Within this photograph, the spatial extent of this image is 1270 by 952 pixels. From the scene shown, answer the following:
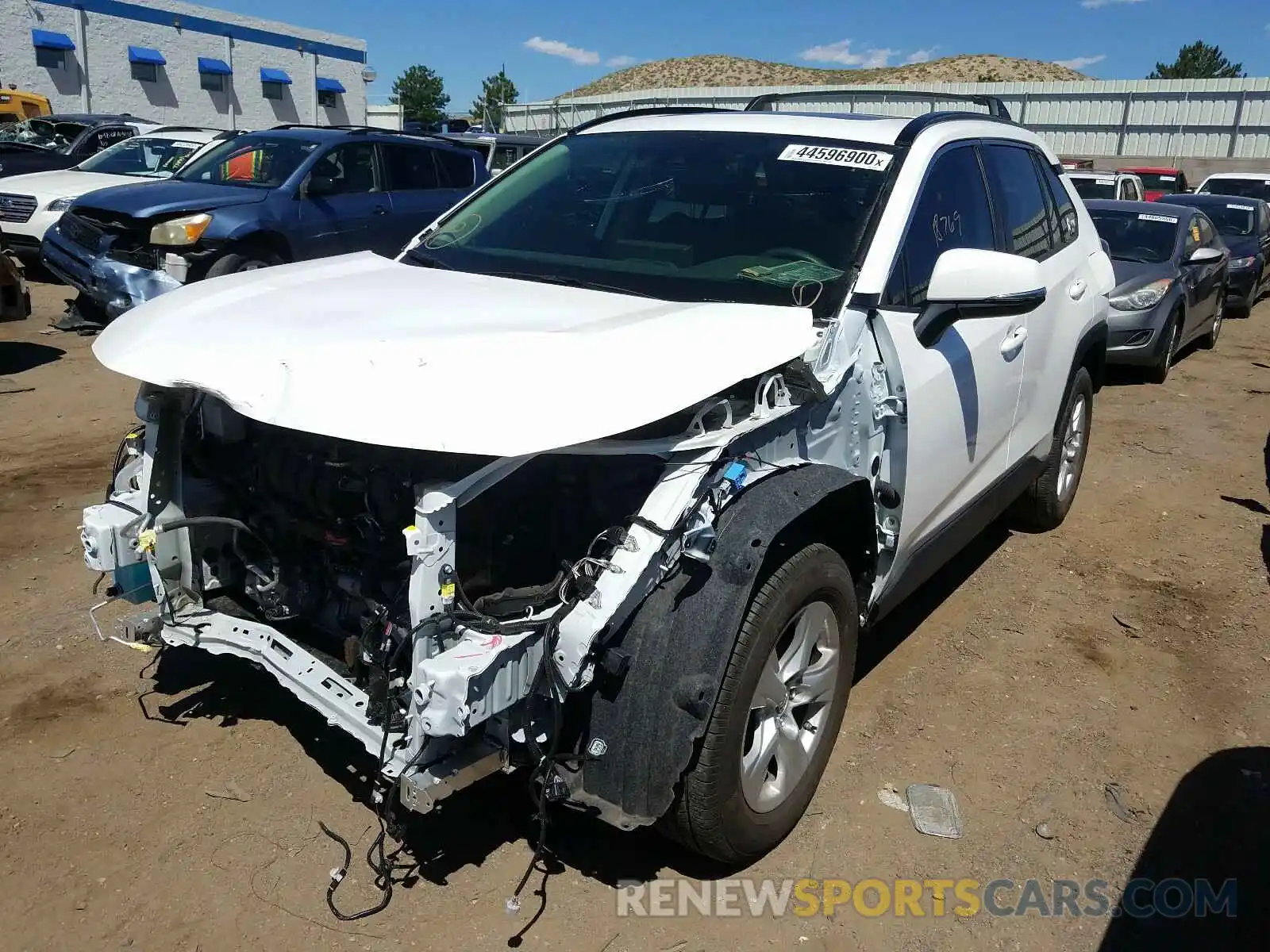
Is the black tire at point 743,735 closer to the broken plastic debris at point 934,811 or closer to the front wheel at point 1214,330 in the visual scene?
the broken plastic debris at point 934,811

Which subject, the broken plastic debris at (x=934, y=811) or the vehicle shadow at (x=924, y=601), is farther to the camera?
the vehicle shadow at (x=924, y=601)

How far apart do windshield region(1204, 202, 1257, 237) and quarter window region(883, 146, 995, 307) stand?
12.0 m

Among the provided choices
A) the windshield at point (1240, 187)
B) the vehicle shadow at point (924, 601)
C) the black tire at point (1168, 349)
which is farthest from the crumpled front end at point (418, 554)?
the windshield at point (1240, 187)

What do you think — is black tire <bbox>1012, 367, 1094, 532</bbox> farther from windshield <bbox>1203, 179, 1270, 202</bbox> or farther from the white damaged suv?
windshield <bbox>1203, 179, 1270, 202</bbox>

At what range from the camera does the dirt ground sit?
2.61m

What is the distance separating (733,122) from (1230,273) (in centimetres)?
1205

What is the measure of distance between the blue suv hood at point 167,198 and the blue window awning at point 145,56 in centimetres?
2754

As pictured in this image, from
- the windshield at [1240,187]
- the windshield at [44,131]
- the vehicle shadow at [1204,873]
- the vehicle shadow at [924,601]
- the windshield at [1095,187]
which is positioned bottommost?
the vehicle shadow at [1204,873]

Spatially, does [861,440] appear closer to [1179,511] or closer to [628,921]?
[628,921]

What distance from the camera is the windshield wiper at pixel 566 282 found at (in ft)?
10.0

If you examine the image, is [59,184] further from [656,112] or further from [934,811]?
[934,811]

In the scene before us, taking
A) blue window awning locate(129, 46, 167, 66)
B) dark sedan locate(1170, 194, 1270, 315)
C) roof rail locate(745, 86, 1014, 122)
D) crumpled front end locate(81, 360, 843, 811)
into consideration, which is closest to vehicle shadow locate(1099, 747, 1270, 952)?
crumpled front end locate(81, 360, 843, 811)

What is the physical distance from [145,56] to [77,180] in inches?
976

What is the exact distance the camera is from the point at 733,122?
3.74 m
